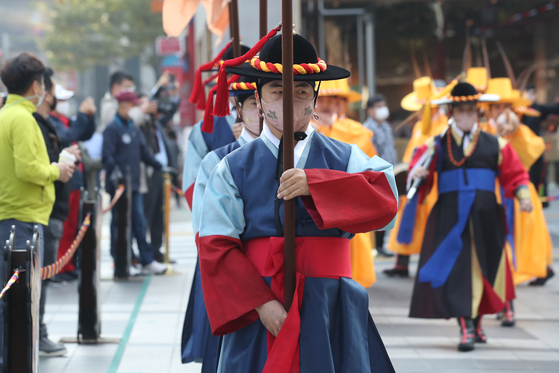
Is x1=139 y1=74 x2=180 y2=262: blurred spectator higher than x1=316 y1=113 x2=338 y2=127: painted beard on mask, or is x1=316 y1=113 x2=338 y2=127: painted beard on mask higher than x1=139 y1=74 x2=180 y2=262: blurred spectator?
x1=316 y1=113 x2=338 y2=127: painted beard on mask

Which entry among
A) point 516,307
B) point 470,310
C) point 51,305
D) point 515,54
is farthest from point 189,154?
point 515,54

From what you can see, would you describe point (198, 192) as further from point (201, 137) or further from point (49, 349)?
point (49, 349)

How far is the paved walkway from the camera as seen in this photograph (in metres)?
4.64

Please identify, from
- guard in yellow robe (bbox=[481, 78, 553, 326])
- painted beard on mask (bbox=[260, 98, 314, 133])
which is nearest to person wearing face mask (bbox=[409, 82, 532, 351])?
guard in yellow robe (bbox=[481, 78, 553, 326])

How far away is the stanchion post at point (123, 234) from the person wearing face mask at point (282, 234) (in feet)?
16.3

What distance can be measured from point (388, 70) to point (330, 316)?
40.9 feet

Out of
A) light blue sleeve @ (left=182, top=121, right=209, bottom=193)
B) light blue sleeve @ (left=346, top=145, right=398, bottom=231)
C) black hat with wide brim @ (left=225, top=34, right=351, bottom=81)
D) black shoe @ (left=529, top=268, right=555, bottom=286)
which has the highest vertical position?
black hat with wide brim @ (left=225, top=34, right=351, bottom=81)

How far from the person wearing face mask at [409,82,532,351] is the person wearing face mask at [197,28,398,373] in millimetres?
2514

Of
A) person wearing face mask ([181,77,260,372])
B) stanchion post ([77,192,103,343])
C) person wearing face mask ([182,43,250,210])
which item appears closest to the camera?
person wearing face mask ([181,77,260,372])

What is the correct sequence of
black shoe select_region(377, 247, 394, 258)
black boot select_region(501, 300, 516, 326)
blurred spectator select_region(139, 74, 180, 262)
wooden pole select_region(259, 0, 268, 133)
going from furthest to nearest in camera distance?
black shoe select_region(377, 247, 394, 258) < blurred spectator select_region(139, 74, 180, 262) < black boot select_region(501, 300, 516, 326) < wooden pole select_region(259, 0, 268, 133)

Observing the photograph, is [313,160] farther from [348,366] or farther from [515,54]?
[515,54]

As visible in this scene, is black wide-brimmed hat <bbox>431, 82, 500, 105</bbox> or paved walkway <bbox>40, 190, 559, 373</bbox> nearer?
paved walkway <bbox>40, 190, 559, 373</bbox>

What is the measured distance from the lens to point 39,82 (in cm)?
445

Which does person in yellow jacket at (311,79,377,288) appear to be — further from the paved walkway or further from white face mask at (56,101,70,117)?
white face mask at (56,101,70,117)
